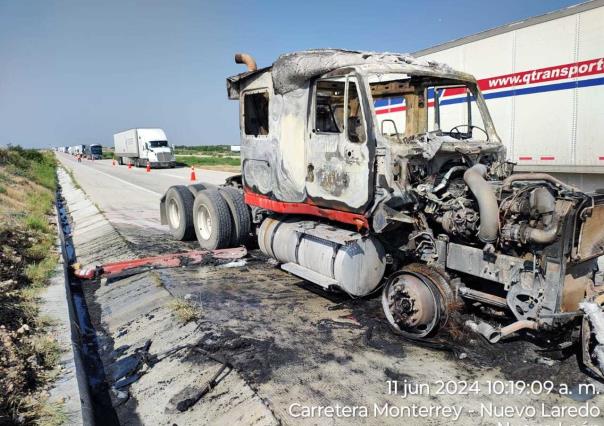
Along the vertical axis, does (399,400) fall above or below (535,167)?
below

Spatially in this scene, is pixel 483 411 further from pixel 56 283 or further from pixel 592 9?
pixel 592 9

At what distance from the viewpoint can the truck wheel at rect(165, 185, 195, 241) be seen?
9.14m

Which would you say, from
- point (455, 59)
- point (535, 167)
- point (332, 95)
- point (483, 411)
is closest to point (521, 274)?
point (483, 411)

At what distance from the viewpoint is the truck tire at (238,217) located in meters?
8.01

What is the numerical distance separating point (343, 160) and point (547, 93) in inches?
205

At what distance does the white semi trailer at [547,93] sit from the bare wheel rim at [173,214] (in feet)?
15.1

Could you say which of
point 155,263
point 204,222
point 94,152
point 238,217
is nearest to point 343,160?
point 238,217

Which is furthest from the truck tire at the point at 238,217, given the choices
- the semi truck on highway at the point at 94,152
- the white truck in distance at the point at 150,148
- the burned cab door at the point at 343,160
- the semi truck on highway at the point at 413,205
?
the semi truck on highway at the point at 94,152

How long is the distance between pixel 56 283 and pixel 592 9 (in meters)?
9.22

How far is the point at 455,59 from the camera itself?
10227mm

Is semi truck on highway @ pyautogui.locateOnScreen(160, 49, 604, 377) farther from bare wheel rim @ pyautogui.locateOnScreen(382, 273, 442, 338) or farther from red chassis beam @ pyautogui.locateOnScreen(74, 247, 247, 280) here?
red chassis beam @ pyautogui.locateOnScreen(74, 247, 247, 280)

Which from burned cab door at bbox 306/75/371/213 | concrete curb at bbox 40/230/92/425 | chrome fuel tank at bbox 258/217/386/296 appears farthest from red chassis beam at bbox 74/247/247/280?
burned cab door at bbox 306/75/371/213

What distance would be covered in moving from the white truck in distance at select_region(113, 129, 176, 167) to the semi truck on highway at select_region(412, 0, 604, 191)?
32.4 meters

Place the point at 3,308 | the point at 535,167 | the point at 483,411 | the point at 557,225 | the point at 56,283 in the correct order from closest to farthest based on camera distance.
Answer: the point at 483,411, the point at 557,225, the point at 3,308, the point at 56,283, the point at 535,167
